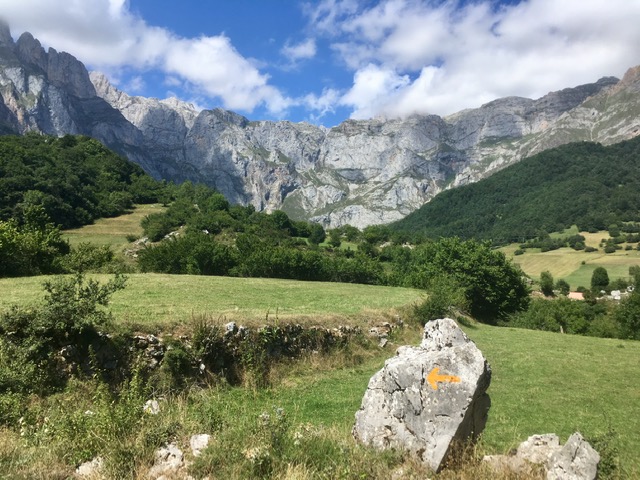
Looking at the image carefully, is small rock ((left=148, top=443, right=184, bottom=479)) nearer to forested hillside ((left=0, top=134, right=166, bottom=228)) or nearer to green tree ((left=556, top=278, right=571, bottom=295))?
forested hillside ((left=0, top=134, right=166, bottom=228))

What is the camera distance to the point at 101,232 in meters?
80.4

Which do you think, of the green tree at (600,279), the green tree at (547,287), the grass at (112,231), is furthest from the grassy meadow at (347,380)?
the green tree at (600,279)

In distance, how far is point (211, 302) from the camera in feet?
64.9

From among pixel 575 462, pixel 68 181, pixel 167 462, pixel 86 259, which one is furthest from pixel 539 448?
pixel 68 181

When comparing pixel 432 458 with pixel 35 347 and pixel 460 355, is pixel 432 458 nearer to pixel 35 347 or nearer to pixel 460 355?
pixel 460 355

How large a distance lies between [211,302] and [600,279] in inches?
4908

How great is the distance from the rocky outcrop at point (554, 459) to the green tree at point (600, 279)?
4877 inches

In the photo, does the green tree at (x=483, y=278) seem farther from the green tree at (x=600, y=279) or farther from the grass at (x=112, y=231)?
the green tree at (x=600, y=279)

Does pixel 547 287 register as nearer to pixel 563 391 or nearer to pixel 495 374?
pixel 495 374

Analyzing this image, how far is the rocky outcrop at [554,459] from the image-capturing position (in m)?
5.57

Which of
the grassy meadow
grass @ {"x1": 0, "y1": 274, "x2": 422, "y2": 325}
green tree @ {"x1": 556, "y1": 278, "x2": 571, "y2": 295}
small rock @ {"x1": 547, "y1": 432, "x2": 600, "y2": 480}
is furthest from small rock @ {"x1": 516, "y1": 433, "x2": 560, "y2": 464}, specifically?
green tree @ {"x1": 556, "y1": 278, "x2": 571, "y2": 295}

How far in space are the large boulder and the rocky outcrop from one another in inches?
28.4

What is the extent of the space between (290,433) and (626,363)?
21.7 m

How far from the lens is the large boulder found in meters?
6.57
